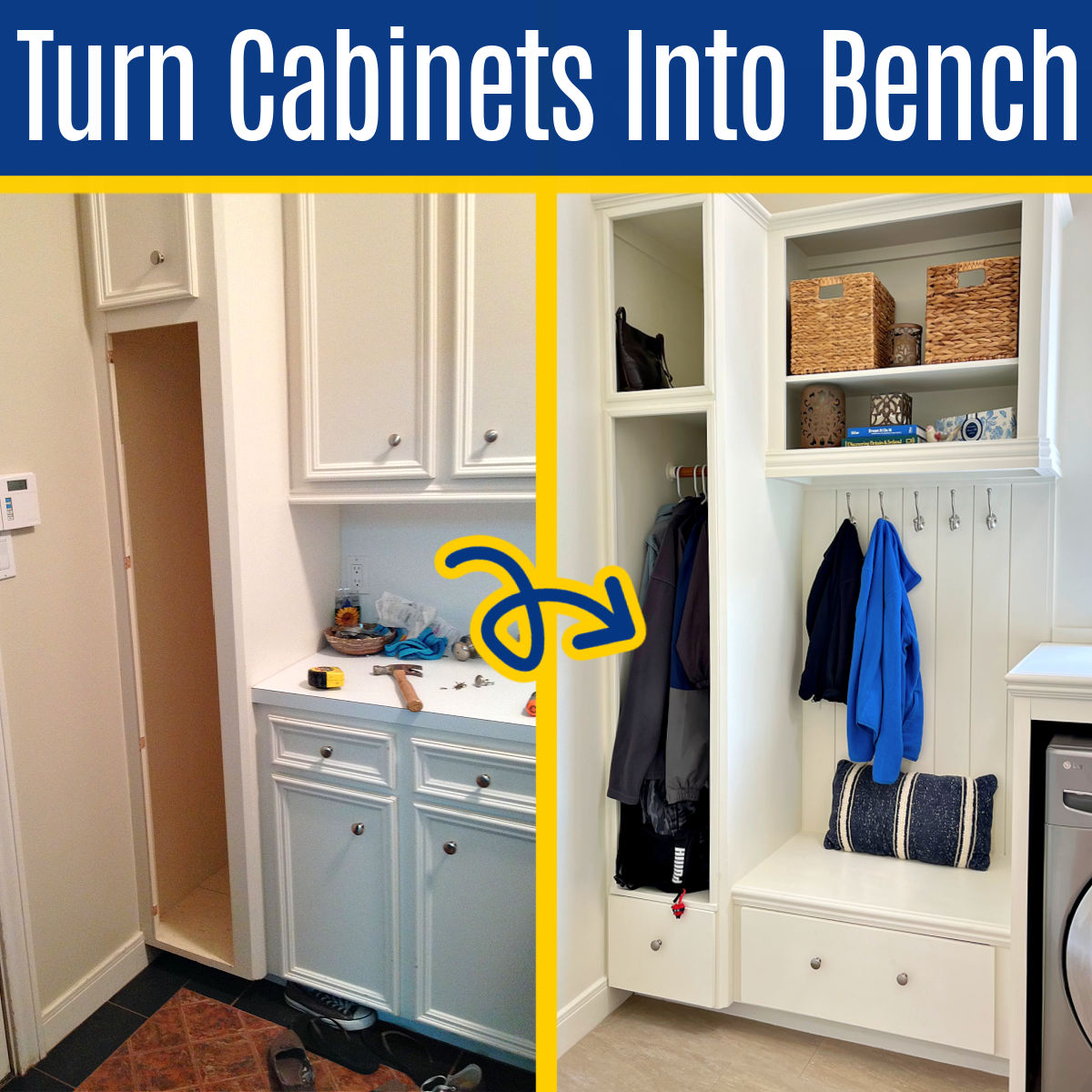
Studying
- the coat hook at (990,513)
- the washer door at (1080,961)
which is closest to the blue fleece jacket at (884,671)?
the coat hook at (990,513)

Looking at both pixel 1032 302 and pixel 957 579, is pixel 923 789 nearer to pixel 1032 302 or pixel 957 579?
pixel 957 579

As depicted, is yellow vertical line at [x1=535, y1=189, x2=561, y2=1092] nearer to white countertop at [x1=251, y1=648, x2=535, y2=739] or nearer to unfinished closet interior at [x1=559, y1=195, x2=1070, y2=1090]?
white countertop at [x1=251, y1=648, x2=535, y2=739]

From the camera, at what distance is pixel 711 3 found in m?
1.03

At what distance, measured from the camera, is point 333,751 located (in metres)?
1.58

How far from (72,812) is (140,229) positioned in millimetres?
981

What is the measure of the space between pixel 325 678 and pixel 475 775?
0.30m

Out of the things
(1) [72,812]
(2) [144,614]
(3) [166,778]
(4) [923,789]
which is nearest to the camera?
(1) [72,812]

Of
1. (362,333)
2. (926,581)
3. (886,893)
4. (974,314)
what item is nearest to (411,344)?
(362,333)

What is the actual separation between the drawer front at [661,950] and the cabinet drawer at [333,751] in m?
0.61

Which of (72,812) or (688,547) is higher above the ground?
(688,547)

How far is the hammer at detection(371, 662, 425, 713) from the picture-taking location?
149 centimetres

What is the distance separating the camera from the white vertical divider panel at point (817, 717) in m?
2.18

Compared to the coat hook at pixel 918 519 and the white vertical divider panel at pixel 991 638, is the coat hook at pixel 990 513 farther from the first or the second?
the coat hook at pixel 918 519

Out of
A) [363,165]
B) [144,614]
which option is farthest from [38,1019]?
[363,165]
